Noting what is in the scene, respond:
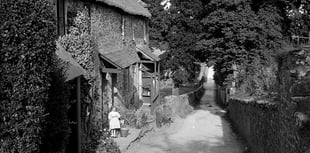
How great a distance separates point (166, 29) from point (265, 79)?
1995 centimetres

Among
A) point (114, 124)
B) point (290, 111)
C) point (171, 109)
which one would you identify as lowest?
point (171, 109)

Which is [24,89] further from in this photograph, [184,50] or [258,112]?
[184,50]

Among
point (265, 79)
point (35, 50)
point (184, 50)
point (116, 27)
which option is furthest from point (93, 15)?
point (184, 50)

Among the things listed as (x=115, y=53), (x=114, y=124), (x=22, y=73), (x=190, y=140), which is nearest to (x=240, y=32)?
(x=115, y=53)

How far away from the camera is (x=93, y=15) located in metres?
13.4

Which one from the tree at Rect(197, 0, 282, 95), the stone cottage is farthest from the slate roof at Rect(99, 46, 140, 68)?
the tree at Rect(197, 0, 282, 95)

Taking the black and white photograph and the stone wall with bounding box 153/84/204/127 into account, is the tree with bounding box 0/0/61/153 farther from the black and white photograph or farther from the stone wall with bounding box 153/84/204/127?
the stone wall with bounding box 153/84/204/127

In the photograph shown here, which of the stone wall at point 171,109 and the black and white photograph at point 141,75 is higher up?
the black and white photograph at point 141,75

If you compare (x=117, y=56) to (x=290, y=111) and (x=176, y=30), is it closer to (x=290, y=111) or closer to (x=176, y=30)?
(x=290, y=111)

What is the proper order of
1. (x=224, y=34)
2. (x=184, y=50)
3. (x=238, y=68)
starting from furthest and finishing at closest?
1. (x=184, y=50)
2. (x=224, y=34)
3. (x=238, y=68)

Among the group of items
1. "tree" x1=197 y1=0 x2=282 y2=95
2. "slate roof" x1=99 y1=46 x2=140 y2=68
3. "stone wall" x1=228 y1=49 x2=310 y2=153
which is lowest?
"stone wall" x1=228 y1=49 x2=310 y2=153

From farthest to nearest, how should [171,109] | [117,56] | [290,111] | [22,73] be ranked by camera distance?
1. [171,109]
2. [117,56]
3. [290,111]
4. [22,73]

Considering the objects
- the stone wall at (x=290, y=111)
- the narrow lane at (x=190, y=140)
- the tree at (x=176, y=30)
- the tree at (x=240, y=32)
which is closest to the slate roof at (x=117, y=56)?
the narrow lane at (x=190, y=140)

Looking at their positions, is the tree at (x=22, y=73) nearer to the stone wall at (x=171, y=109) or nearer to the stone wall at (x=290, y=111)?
the stone wall at (x=290, y=111)
